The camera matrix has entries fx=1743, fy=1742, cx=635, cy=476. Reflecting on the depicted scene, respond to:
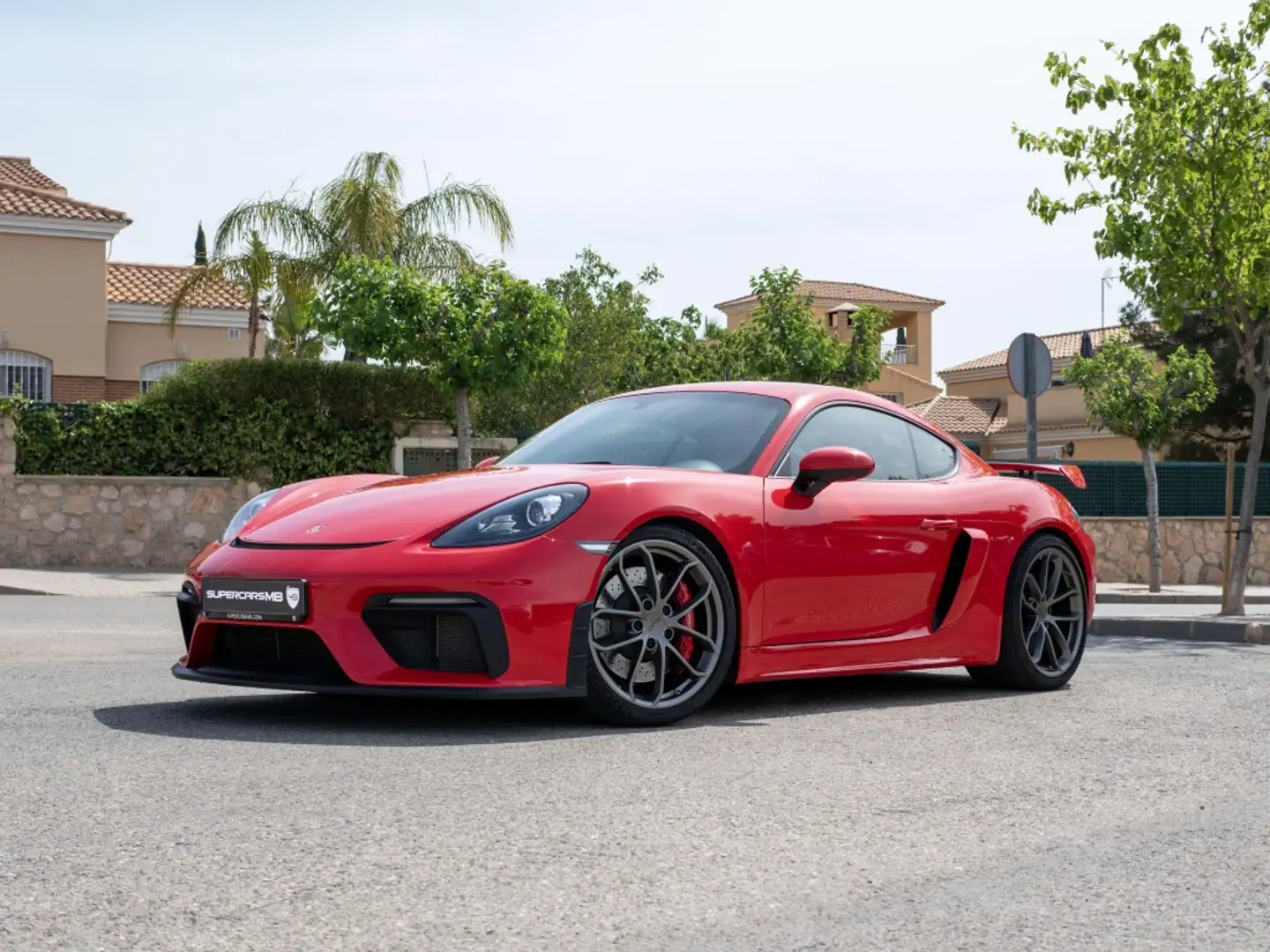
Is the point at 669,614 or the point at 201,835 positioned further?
the point at 669,614

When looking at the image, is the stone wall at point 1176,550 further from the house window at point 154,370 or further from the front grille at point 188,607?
the front grille at point 188,607

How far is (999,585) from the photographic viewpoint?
759 cm

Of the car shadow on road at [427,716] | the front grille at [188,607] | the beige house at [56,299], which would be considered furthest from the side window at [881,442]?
the beige house at [56,299]

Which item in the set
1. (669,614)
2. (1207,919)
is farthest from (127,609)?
(1207,919)

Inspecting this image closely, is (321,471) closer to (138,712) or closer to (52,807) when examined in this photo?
(138,712)

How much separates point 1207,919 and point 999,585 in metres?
4.02

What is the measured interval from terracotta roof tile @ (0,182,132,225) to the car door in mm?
30768

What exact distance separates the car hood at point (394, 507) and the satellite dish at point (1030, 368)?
11.3 metres

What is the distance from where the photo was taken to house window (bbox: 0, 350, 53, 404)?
35438mm

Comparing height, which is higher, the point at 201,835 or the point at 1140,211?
the point at 1140,211

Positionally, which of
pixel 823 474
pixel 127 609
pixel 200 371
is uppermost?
pixel 200 371

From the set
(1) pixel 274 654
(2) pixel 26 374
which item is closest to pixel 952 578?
(1) pixel 274 654

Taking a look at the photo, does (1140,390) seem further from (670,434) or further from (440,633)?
(440,633)

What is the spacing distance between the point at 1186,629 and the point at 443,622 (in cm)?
934
